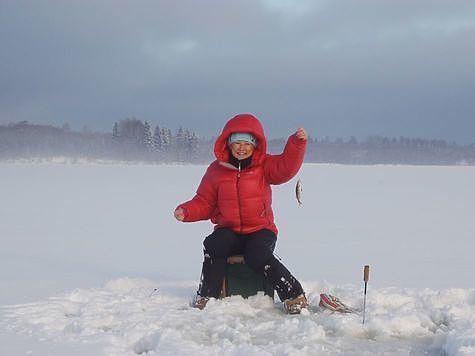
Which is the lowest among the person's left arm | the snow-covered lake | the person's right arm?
the snow-covered lake

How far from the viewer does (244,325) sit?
3.71 metres

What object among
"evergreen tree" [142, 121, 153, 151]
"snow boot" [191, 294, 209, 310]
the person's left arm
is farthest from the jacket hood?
"evergreen tree" [142, 121, 153, 151]

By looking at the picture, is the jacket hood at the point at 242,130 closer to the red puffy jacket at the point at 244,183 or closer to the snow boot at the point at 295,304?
the red puffy jacket at the point at 244,183

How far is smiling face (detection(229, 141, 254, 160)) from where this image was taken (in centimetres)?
451

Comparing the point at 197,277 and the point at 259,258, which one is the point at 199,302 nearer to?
the point at 259,258

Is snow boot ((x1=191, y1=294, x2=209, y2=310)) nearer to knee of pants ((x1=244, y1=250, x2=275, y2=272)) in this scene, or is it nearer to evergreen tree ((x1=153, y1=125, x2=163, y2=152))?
knee of pants ((x1=244, y1=250, x2=275, y2=272))

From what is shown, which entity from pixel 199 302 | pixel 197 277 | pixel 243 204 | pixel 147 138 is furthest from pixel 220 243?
pixel 147 138

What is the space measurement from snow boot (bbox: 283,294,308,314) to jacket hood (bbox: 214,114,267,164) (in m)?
1.16

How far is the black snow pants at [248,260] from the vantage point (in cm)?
414

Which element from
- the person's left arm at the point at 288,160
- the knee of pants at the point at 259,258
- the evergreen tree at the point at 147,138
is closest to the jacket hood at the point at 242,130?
the person's left arm at the point at 288,160

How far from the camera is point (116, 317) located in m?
3.82

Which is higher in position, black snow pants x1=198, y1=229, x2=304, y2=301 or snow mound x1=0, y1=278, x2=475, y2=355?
black snow pants x1=198, y1=229, x2=304, y2=301

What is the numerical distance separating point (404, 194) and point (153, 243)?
1312cm

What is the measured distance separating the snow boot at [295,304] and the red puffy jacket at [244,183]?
0.64 meters
